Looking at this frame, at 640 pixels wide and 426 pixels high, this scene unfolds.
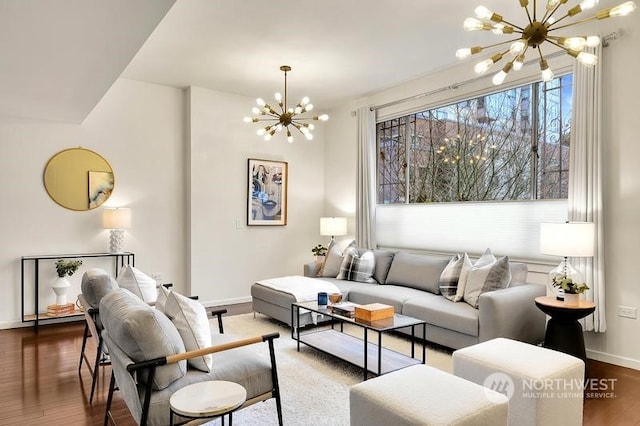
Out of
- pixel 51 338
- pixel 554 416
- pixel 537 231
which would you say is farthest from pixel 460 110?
pixel 51 338

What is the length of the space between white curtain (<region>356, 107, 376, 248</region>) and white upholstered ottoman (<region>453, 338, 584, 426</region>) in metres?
3.65

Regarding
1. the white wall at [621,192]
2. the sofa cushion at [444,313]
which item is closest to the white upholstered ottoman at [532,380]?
the sofa cushion at [444,313]

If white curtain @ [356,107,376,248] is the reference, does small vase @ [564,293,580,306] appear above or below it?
below

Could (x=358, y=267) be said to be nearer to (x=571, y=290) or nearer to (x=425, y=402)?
(x=571, y=290)

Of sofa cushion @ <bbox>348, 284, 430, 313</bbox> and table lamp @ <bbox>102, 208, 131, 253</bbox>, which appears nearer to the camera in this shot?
sofa cushion @ <bbox>348, 284, 430, 313</bbox>

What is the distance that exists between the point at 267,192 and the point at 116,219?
2.27m

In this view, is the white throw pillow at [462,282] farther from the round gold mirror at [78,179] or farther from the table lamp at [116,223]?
the round gold mirror at [78,179]

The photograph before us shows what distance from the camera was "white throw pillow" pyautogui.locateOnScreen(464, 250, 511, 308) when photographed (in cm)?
387

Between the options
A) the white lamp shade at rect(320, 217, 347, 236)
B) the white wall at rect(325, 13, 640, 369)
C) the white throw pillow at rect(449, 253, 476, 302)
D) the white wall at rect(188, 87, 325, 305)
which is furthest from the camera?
the white lamp shade at rect(320, 217, 347, 236)

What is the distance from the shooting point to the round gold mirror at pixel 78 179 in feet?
16.4

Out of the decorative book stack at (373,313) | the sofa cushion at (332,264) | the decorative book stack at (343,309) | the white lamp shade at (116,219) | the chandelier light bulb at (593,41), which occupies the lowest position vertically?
the decorative book stack at (343,309)

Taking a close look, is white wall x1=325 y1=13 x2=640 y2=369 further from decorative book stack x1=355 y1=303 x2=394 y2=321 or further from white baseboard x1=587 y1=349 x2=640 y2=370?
decorative book stack x1=355 y1=303 x2=394 y2=321

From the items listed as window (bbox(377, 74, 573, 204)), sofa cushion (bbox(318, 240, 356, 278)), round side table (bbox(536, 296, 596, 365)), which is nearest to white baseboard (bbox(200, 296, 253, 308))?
sofa cushion (bbox(318, 240, 356, 278))

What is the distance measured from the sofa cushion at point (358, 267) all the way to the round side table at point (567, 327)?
7.64ft
